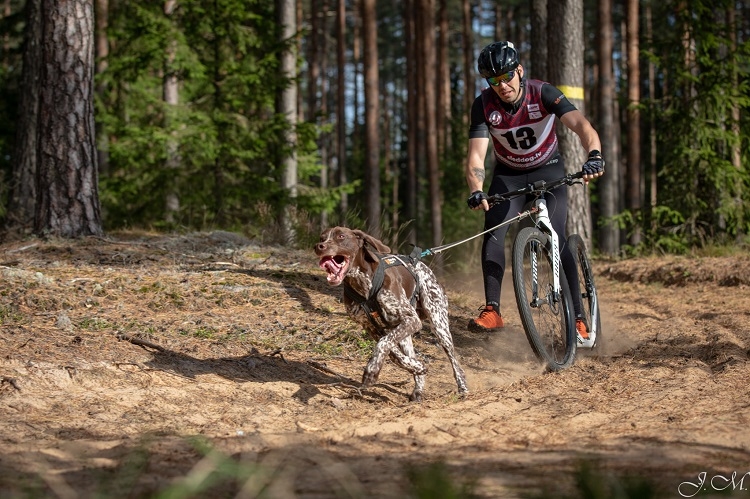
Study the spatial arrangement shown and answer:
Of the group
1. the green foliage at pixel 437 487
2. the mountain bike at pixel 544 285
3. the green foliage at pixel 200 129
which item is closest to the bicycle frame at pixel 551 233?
the mountain bike at pixel 544 285

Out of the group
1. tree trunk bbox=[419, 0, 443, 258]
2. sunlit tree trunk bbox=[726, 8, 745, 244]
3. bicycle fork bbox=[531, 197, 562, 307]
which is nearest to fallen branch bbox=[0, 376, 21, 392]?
bicycle fork bbox=[531, 197, 562, 307]

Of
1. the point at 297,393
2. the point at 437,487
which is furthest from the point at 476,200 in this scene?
the point at 437,487

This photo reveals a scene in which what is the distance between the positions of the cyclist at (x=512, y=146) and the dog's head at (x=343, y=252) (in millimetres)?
922

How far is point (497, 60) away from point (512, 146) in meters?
0.82

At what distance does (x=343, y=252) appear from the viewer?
570 cm

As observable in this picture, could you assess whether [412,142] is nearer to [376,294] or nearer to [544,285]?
[544,285]

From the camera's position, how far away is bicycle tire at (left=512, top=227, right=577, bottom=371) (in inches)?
249

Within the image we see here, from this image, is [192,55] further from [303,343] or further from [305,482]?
[305,482]

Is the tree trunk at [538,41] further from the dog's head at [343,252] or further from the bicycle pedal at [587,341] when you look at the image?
the dog's head at [343,252]

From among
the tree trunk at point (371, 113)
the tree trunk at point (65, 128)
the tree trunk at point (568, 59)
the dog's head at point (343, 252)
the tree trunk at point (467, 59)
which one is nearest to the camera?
the dog's head at point (343, 252)

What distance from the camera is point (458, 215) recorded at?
24594 mm

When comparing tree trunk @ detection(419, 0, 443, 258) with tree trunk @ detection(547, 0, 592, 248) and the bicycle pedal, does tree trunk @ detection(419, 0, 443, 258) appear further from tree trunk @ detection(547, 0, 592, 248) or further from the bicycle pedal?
the bicycle pedal

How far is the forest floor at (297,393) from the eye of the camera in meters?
3.40
